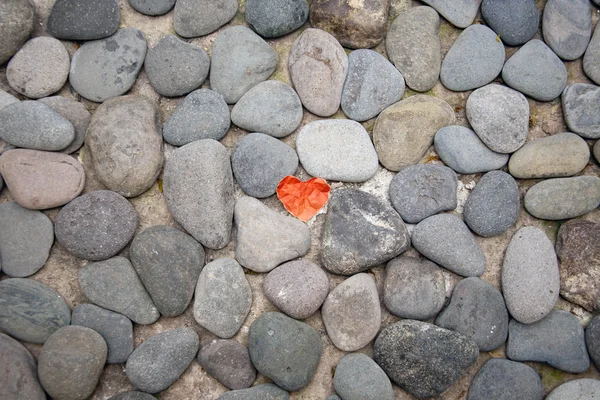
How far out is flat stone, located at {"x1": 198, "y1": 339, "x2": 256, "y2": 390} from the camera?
62.4 inches

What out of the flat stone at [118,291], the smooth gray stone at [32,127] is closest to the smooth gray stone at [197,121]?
the smooth gray stone at [32,127]

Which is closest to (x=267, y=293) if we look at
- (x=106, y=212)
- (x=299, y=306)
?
(x=299, y=306)

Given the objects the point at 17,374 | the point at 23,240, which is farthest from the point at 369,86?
the point at 17,374

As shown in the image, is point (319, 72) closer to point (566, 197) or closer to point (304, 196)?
point (304, 196)

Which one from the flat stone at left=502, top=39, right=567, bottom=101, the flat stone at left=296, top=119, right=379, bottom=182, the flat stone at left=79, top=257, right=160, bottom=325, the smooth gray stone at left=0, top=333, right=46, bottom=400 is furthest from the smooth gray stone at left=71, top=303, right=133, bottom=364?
the flat stone at left=502, top=39, right=567, bottom=101

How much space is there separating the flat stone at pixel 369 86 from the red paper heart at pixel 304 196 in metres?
0.25

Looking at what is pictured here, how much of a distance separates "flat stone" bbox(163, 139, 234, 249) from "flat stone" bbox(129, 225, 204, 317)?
0.06 m

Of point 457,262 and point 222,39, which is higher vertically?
point 222,39

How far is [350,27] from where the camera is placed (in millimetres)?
1763

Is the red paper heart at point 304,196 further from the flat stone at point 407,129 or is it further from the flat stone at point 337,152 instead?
the flat stone at point 407,129

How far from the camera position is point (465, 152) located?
173 centimetres

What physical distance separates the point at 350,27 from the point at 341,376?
3.54ft

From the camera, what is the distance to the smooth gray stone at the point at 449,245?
1.66 meters

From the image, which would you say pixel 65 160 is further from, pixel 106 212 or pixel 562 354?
pixel 562 354
